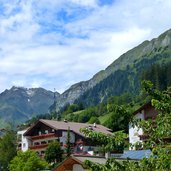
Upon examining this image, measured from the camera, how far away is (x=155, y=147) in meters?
10.9

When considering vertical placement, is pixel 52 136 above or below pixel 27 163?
above

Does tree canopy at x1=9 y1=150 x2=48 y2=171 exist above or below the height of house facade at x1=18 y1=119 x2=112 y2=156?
below

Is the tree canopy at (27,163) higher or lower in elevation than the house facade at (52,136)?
lower

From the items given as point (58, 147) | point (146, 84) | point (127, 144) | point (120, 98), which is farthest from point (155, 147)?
point (120, 98)

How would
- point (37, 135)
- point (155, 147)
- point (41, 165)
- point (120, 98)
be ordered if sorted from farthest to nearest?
point (120, 98)
point (37, 135)
point (41, 165)
point (155, 147)

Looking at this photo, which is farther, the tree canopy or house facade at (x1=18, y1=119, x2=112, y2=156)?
house facade at (x1=18, y1=119, x2=112, y2=156)

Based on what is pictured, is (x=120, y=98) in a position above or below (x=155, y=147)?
above

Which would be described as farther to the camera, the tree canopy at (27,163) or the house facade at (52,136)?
the house facade at (52,136)

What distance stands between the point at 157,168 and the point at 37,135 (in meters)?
81.9

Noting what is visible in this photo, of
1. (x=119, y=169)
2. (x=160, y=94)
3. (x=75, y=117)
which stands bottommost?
(x=119, y=169)

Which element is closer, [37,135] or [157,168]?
[157,168]

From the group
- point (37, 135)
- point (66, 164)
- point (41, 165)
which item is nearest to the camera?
point (66, 164)

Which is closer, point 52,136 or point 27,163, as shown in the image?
point 27,163

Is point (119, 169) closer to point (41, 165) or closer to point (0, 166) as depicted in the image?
point (41, 165)
